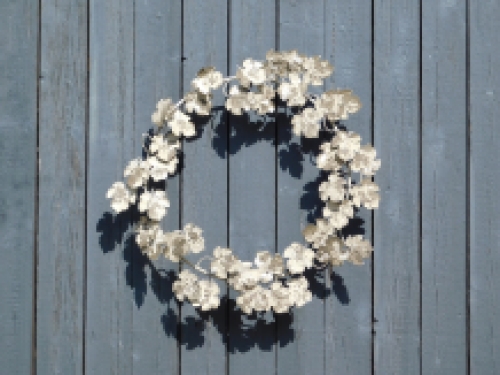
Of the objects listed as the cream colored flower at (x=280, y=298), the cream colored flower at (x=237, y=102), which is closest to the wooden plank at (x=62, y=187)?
the cream colored flower at (x=237, y=102)

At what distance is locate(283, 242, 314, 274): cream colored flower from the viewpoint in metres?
1.80

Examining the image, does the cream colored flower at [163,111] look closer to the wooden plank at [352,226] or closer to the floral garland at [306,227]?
the floral garland at [306,227]

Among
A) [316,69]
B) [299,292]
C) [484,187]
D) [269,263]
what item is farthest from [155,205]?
[484,187]

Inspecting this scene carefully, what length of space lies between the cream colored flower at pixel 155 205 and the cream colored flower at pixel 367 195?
0.48 meters

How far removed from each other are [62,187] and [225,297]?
523mm

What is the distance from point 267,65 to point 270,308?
62cm

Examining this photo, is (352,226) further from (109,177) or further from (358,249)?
(109,177)

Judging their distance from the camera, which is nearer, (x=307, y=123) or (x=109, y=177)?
(x=307, y=123)

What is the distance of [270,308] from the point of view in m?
1.84

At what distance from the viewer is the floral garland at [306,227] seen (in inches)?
70.4

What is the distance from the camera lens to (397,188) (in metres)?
1.87

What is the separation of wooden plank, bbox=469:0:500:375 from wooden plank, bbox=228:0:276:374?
524mm

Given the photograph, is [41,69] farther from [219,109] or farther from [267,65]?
[267,65]

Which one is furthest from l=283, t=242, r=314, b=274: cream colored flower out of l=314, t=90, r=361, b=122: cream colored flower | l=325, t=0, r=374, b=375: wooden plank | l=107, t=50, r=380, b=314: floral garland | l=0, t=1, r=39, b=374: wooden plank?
l=0, t=1, r=39, b=374: wooden plank
